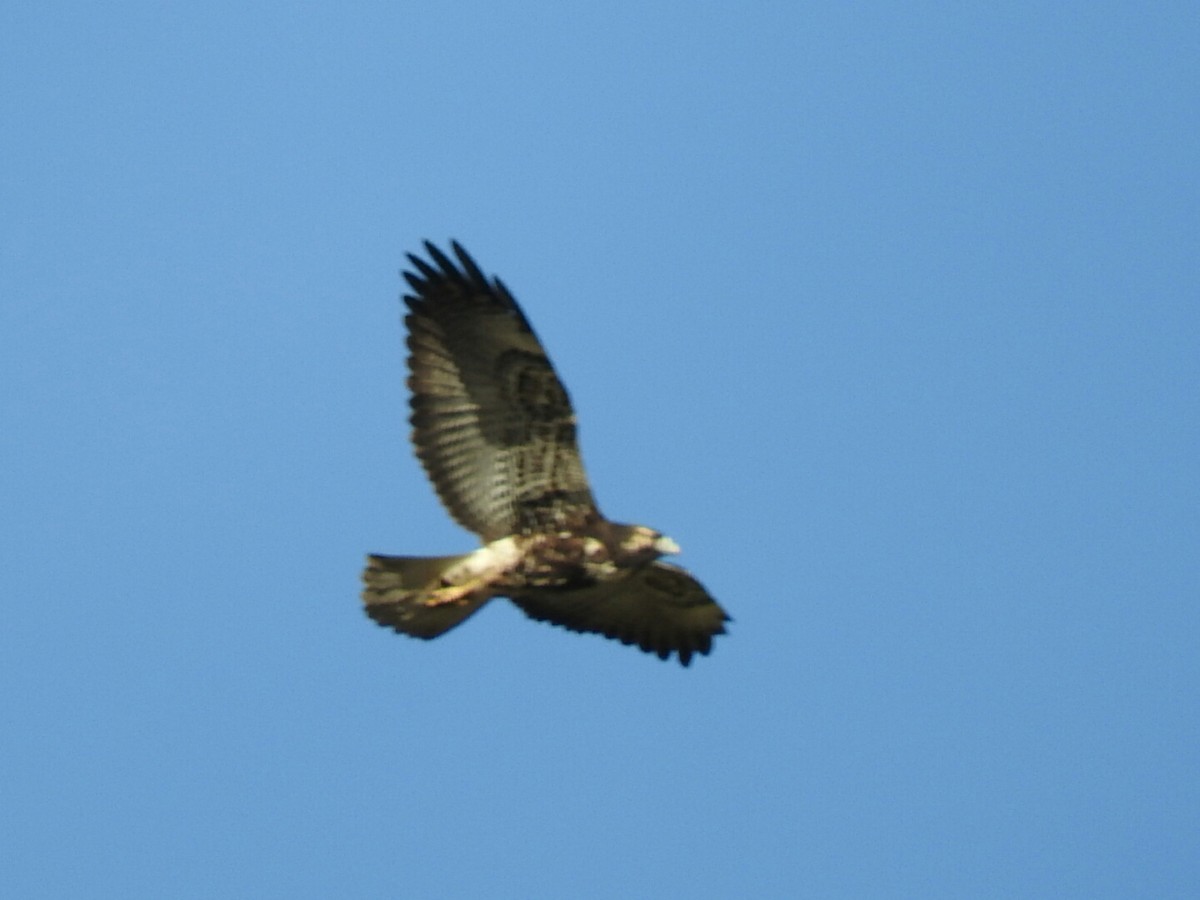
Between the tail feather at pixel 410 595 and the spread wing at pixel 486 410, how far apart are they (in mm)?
302

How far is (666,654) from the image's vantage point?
35.8 ft

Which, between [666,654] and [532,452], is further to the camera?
[666,654]

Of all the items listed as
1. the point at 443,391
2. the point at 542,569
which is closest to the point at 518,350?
the point at 443,391

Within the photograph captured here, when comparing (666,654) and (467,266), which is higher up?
(467,266)

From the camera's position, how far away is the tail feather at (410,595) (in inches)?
392

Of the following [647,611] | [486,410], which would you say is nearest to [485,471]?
[486,410]

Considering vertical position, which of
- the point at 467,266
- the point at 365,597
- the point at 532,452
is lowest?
the point at 365,597

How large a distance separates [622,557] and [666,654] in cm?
116

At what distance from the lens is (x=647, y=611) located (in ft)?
35.5

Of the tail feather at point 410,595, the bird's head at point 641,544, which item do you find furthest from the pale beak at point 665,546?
the tail feather at point 410,595

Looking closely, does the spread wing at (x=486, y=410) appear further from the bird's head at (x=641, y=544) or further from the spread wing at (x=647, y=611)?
the spread wing at (x=647, y=611)

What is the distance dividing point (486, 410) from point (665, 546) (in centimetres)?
113

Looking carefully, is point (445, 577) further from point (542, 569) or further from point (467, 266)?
point (467, 266)

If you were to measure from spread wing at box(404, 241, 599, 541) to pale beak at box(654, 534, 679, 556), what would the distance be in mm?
358
